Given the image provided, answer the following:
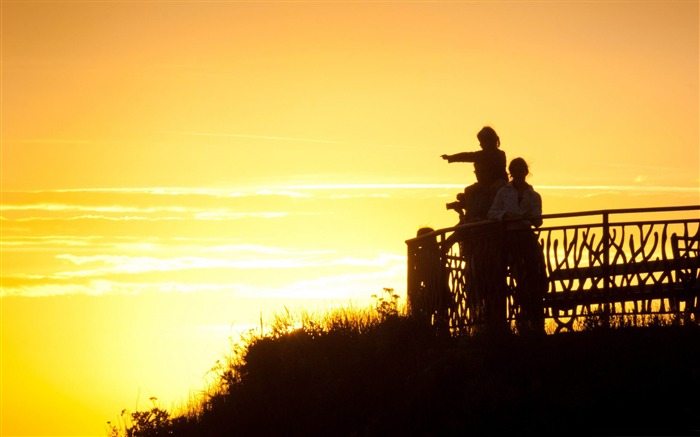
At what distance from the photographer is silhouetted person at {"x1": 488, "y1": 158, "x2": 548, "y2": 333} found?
60.1 ft

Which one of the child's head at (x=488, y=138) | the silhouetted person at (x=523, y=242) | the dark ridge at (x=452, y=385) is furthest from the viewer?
the child's head at (x=488, y=138)

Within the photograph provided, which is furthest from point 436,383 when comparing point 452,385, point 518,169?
point 518,169

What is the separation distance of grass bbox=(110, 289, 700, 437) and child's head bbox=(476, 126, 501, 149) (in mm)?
3265

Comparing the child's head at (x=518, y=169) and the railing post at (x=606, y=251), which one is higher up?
the child's head at (x=518, y=169)

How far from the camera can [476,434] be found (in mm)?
15414

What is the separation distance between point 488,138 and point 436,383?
428 cm

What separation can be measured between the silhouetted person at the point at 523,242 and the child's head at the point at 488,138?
575mm

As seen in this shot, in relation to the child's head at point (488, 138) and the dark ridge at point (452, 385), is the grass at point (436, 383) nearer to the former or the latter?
the dark ridge at point (452, 385)

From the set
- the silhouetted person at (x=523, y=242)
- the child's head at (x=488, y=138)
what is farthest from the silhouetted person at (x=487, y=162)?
the silhouetted person at (x=523, y=242)

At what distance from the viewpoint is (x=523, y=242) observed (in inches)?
730

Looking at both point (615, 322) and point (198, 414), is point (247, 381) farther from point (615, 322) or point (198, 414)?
point (615, 322)

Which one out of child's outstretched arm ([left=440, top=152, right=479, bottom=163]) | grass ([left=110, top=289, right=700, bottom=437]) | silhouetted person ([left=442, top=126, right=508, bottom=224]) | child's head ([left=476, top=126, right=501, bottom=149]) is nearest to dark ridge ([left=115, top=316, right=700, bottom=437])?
grass ([left=110, top=289, right=700, bottom=437])

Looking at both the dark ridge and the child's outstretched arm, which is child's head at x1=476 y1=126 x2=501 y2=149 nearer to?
the child's outstretched arm

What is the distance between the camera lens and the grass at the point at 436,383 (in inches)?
583
